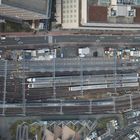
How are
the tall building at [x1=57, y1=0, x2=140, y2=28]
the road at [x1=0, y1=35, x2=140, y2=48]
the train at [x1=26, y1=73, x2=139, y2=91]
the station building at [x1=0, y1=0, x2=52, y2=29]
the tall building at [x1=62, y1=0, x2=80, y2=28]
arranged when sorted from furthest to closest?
the road at [x1=0, y1=35, x2=140, y2=48]
the train at [x1=26, y1=73, x2=139, y2=91]
the tall building at [x1=62, y1=0, x2=80, y2=28]
the tall building at [x1=57, y1=0, x2=140, y2=28]
the station building at [x1=0, y1=0, x2=52, y2=29]

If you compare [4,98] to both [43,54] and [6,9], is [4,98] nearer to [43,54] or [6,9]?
[43,54]

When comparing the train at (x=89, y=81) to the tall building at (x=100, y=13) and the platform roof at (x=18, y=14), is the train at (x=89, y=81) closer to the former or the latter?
the tall building at (x=100, y=13)

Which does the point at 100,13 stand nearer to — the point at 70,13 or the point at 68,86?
the point at 70,13

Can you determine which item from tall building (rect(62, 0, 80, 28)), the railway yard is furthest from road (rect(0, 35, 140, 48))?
tall building (rect(62, 0, 80, 28))

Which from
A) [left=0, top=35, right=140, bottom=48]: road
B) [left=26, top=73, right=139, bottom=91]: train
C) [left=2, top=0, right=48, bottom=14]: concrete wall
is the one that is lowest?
[left=26, top=73, right=139, bottom=91]: train

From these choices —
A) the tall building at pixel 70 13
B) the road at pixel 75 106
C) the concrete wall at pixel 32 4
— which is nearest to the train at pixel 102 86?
the road at pixel 75 106

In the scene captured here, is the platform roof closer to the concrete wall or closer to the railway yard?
the concrete wall
